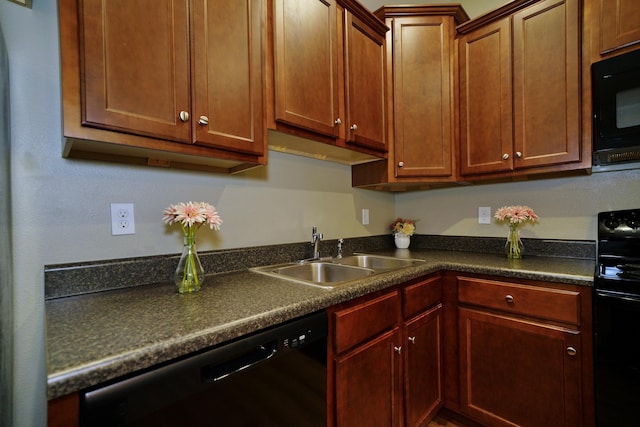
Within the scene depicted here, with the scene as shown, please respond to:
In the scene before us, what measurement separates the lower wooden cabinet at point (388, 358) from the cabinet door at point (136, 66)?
91 cm

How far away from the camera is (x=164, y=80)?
996 millimetres

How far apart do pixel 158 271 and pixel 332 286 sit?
744 millimetres

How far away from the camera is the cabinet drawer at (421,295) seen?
1.42 m

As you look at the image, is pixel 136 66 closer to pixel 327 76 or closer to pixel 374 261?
pixel 327 76

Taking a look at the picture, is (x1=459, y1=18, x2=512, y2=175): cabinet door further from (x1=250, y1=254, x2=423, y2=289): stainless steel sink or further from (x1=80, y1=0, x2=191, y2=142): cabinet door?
(x1=80, y1=0, x2=191, y2=142): cabinet door

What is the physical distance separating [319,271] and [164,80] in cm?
A: 119

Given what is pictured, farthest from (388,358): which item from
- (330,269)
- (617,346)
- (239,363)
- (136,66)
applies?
(136,66)

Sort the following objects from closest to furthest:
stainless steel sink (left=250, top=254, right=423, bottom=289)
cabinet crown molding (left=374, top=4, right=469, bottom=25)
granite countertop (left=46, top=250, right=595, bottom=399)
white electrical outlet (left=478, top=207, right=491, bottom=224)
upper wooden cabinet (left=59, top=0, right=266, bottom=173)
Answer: granite countertop (left=46, top=250, right=595, bottom=399)
upper wooden cabinet (left=59, top=0, right=266, bottom=173)
stainless steel sink (left=250, top=254, right=423, bottom=289)
cabinet crown molding (left=374, top=4, right=469, bottom=25)
white electrical outlet (left=478, top=207, right=491, bottom=224)

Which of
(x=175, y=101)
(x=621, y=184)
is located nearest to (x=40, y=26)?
(x=175, y=101)

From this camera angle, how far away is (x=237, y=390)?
31.1 inches

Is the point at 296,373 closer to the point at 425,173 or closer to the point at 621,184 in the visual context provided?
the point at 425,173

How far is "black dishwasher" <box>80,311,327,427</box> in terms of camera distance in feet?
2.02

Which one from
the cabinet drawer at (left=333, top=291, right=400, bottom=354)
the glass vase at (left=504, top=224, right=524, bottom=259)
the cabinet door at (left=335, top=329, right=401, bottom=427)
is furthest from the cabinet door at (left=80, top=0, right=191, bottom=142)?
the glass vase at (left=504, top=224, right=524, bottom=259)

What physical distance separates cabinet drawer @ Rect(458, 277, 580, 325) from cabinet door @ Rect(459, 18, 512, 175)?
75cm
